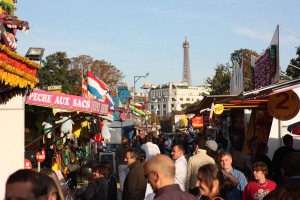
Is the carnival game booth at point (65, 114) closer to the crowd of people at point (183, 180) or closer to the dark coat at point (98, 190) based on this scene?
the dark coat at point (98, 190)

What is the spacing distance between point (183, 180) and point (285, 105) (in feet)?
17.9

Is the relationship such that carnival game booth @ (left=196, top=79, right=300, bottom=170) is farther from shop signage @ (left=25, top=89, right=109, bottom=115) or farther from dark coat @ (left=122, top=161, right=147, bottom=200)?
dark coat @ (left=122, top=161, right=147, bottom=200)

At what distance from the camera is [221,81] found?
170ft

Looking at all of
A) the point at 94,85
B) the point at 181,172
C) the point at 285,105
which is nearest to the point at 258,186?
the point at 181,172

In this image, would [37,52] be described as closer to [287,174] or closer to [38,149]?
[38,149]

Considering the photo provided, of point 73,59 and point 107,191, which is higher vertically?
point 73,59

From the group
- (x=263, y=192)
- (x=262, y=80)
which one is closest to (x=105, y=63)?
(x=262, y=80)

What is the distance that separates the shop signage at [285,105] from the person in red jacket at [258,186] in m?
6.46

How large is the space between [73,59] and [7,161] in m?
56.7

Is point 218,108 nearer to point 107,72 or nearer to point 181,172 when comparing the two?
point 181,172

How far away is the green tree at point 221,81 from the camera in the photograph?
167ft

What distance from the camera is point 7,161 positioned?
29.3ft

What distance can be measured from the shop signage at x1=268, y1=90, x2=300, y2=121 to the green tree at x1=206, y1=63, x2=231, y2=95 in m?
36.3

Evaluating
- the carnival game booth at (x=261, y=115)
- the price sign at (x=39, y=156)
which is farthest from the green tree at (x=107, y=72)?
the price sign at (x=39, y=156)
